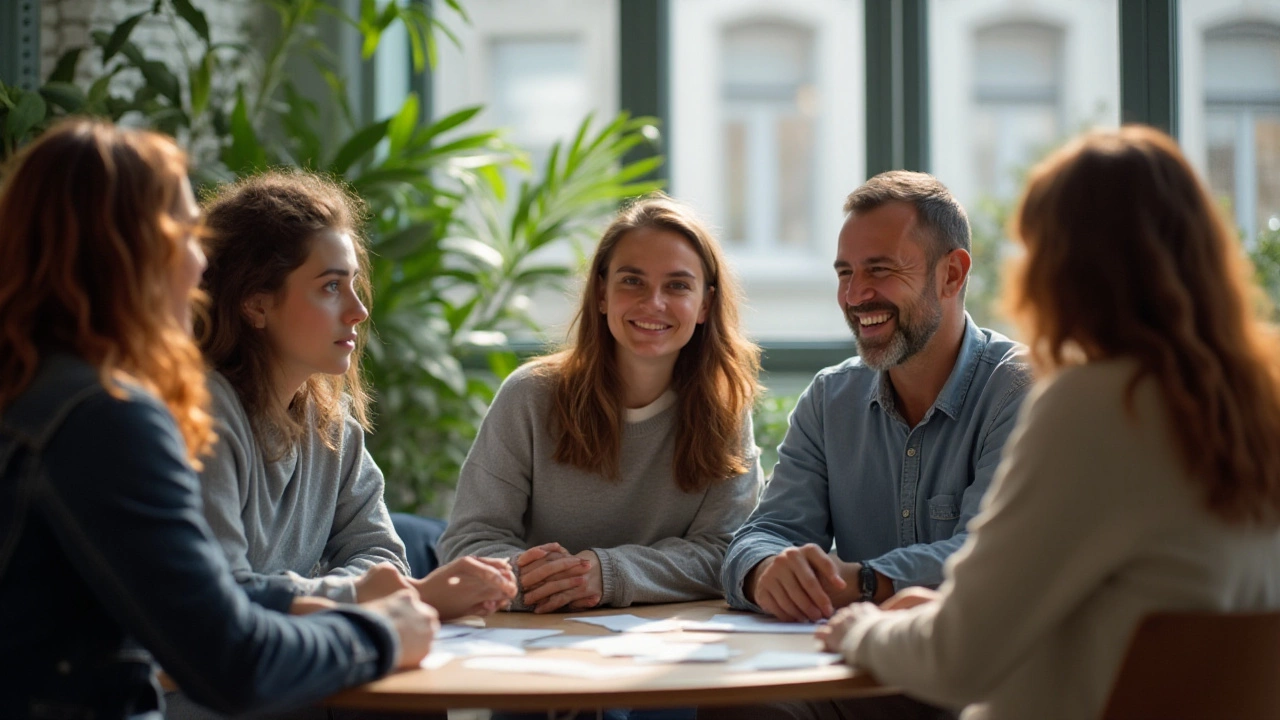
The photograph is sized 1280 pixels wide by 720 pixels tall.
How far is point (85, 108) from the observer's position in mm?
3018

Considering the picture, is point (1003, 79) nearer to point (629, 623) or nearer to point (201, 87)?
point (201, 87)

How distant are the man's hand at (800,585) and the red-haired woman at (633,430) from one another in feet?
1.02

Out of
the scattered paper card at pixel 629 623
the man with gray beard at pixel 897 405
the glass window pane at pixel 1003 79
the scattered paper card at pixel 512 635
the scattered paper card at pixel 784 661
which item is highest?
the glass window pane at pixel 1003 79

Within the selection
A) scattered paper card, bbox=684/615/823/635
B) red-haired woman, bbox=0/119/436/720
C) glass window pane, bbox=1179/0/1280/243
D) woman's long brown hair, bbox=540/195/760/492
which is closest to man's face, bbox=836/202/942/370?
woman's long brown hair, bbox=540/195/760/492

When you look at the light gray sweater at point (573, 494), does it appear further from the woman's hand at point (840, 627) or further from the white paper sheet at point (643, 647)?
the woman's hand at point (840, 627)

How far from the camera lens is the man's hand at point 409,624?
5.27 feet

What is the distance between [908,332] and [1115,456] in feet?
3.43

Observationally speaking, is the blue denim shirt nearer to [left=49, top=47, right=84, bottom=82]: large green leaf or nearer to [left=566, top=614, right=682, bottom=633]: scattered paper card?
[left=566, top=614, right=682, bottom=633]: scattered paper card

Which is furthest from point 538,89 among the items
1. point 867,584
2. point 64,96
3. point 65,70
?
point 867,584

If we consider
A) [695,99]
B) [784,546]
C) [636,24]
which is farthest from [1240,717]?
[695,99]

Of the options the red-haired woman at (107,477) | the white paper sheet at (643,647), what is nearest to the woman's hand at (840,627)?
the white paper sheet at (643,647)

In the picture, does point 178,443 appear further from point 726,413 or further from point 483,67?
point 483,67

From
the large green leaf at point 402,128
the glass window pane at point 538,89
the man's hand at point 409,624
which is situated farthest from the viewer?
the glass window pane at point 538,89

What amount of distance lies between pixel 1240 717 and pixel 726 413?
132 centimetres
